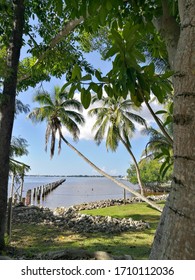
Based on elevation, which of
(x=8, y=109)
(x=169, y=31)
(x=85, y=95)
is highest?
(x=8, y=109)

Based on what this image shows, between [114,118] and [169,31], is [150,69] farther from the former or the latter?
[114,118]

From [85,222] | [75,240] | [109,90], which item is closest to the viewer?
[109,90]

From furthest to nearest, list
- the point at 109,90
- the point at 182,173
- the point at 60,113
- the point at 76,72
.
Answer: the point at 60,113 → the point at 109,90 → the point at 76,72 → the point at 182,173

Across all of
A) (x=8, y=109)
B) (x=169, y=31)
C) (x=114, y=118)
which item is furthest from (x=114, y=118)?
(x=169, y=31)

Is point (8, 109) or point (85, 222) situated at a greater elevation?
point (8, 109)

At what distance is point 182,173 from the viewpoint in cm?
77

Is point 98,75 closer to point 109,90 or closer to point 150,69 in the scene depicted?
point 109,90

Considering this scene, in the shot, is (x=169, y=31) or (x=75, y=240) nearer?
(x=169, y=31)

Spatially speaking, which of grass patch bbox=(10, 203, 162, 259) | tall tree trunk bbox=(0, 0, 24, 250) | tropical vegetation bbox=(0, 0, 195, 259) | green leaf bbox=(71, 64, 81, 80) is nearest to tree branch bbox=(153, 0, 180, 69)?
tropical vegetation bbox=(0, 0, 195, 259)

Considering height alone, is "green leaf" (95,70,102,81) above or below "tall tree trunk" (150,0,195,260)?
above

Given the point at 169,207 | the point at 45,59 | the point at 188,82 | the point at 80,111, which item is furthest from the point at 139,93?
the point at 80,111

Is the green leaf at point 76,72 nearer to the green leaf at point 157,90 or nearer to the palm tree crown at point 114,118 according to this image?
the green leaf at point 157,90

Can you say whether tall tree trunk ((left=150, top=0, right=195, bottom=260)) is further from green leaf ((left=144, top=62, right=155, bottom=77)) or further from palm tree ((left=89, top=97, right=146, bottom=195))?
palm tree ((left=89, top=97, right=146, bottom=195))

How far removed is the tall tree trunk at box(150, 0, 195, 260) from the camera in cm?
74
